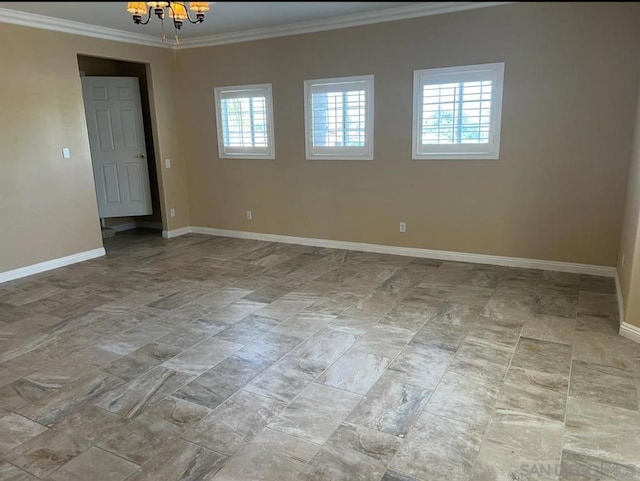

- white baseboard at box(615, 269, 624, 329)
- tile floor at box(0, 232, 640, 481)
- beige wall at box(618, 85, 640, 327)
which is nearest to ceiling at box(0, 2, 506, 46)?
beige wall at box(618, 85, 640, 327)

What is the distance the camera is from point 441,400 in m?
2.53

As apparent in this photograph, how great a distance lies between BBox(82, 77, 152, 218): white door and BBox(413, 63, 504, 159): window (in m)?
4.11

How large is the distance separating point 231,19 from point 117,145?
2.71 m

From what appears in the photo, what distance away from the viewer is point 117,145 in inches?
257

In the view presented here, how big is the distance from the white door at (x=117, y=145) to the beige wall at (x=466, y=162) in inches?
33.4

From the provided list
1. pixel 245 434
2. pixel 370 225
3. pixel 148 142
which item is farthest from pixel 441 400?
pixel 148 142

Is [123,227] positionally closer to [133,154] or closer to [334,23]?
[133,154]

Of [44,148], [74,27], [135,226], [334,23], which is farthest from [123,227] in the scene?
[334,23]

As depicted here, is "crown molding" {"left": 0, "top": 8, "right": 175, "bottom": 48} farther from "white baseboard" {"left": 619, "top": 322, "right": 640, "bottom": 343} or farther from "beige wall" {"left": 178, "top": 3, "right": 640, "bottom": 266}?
"white baseboard" {"left": 619, "top": 322, "right": 640, "bottom": 343}

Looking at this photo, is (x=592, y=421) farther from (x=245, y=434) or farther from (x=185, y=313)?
(x=185, y=313)

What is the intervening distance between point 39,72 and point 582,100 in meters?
5.71

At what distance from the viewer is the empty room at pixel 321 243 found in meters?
2.28

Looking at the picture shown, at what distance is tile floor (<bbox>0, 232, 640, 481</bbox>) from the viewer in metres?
2.09

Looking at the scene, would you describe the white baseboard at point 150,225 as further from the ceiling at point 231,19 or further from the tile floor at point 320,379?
the ceiling at point 231,19
